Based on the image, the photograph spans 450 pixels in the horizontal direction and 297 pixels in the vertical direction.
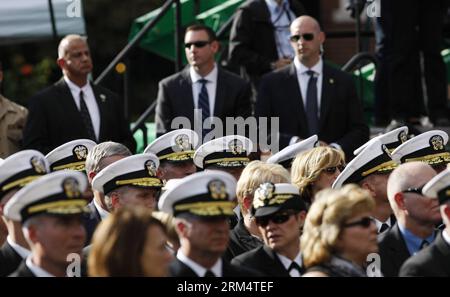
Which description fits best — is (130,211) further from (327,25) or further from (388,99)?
(327,25)

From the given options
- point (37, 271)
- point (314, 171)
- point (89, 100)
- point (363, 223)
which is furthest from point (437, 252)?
point (89, 100)

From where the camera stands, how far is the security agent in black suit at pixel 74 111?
469 inches

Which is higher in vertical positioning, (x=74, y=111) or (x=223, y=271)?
(x=74, y=111)

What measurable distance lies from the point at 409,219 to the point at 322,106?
3.47 m

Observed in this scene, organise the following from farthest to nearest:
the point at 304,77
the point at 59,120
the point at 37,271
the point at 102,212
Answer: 1. the point at 304,77
2. the point at 59,120
3. the point at 102,212
4. the point at 37,271

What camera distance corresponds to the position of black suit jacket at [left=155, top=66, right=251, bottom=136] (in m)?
12.2

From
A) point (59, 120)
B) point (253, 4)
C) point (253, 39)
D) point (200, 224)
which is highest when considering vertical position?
point (253, 4)

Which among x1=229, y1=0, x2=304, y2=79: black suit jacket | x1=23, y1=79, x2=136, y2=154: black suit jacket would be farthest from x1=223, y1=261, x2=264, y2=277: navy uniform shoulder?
x1=229, y1=0, x2=304, y2=79: black suit jacket

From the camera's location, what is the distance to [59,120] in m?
12.0

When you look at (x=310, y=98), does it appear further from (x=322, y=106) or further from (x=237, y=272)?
(x=237, y=272)

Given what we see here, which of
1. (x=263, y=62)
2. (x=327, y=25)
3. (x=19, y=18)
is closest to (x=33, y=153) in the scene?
(x=263, y=62)

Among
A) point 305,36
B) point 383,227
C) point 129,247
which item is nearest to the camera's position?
point 129,247

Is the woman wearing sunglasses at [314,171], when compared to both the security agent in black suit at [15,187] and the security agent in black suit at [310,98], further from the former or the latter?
the security agent in black suit at [310,98]

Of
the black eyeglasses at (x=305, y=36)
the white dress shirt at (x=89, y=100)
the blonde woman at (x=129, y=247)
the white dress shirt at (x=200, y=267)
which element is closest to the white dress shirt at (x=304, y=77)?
the black eyeglasses at (x=305, y=36)
